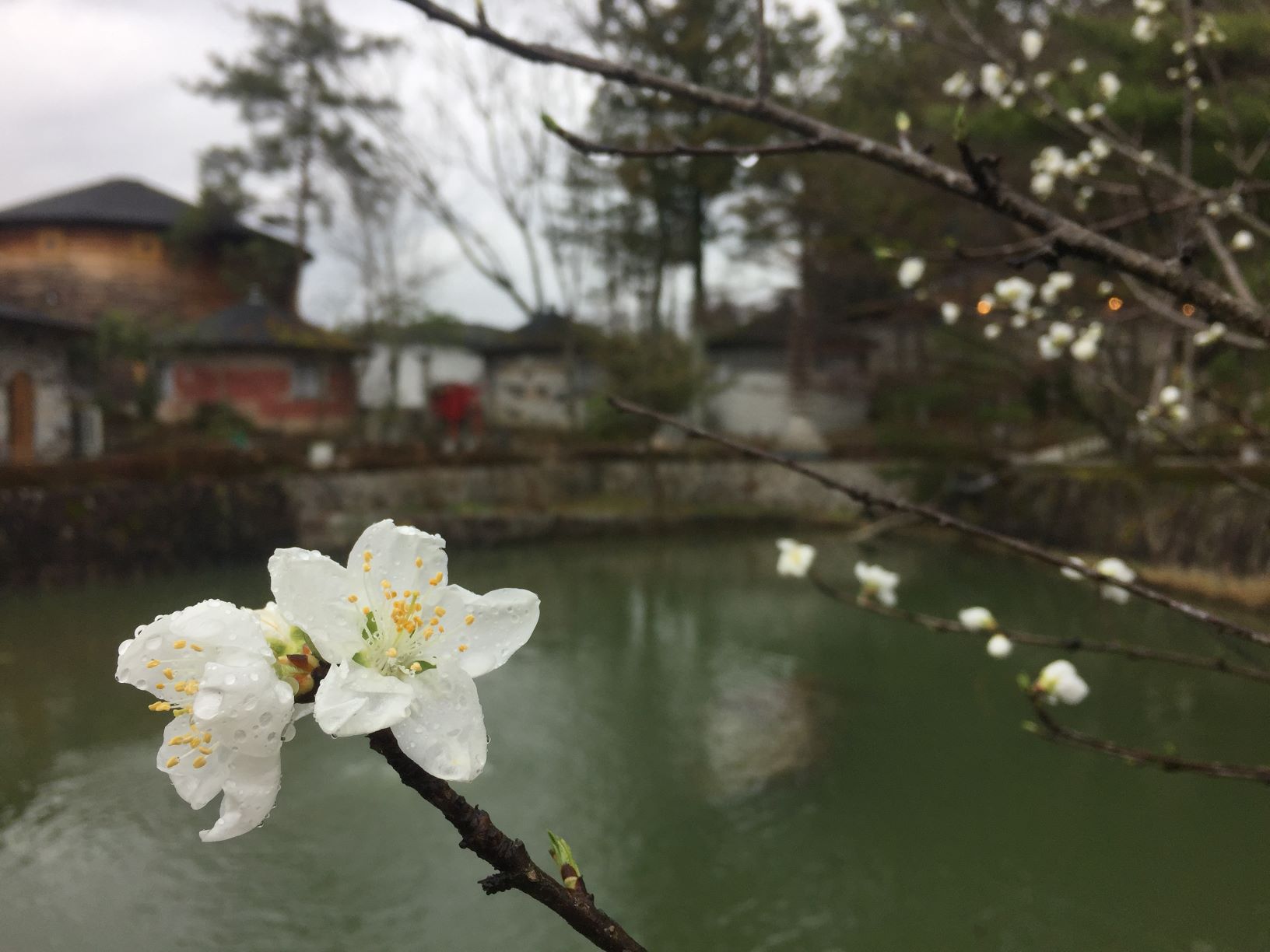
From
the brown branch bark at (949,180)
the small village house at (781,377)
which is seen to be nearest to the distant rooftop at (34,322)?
the small village house at (781,377)

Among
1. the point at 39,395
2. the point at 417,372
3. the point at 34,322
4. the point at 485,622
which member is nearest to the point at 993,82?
the point at 485,622

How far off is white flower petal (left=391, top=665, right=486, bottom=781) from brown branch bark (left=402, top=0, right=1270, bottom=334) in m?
0.61

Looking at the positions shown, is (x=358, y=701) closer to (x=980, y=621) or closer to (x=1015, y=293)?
(x=980, y=621)

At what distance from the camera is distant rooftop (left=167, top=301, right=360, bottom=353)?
50.0 feet

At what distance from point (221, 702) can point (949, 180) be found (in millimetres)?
828

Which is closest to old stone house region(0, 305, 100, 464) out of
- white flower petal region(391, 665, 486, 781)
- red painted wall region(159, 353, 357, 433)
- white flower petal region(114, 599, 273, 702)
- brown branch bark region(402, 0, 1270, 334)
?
red painted wall region(159, 353, 357, 433)

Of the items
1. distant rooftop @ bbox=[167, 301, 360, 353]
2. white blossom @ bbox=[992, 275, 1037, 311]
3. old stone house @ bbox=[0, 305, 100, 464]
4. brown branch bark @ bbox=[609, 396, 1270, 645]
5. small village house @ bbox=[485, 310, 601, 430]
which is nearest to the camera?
brown branch bark @ bbox=[609, 396, 1270, 645]

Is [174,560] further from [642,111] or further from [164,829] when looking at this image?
[642,111]

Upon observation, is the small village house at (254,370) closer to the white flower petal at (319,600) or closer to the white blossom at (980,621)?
the white blossom at (980,621)

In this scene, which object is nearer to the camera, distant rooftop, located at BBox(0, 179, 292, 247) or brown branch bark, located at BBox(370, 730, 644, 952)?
brown branch bark, located at BBox(370, 730, 644, 952)

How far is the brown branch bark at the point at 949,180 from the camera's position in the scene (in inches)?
33.5

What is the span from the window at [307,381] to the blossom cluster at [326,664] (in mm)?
16516

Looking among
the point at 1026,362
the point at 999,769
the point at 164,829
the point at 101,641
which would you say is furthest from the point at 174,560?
the point at 1026,362

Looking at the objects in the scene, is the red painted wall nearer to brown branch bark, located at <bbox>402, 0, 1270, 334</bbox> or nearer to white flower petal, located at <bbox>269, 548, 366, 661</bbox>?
brown branch bark, located at <bbox>402, 0, 1270, 334</bbox>
